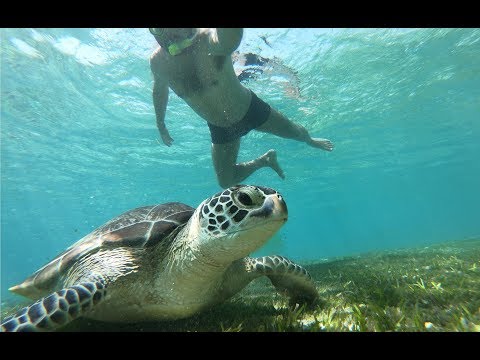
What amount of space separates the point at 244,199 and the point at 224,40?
301 cm

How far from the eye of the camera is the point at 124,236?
9.78ft

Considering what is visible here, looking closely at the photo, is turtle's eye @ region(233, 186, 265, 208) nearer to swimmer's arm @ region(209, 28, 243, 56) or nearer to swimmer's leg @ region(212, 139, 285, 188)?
swimmer's arm @ region(209, 28, 243, 56)

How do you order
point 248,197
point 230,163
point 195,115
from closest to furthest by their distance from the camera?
1. point 248,197
2. point 230,163
3. point 195,115

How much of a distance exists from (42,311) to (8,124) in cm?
1787

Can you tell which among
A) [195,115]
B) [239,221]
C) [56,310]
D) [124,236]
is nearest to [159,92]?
[124,236]

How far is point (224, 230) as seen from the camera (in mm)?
2172

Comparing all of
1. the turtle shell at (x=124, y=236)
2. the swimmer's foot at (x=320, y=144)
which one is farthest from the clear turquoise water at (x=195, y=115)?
the turtle shell at (x=124, y=236)

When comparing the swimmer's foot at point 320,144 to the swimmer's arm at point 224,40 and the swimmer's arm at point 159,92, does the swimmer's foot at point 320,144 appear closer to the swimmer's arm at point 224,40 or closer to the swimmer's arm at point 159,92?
the swimmer's arm at point 159,92

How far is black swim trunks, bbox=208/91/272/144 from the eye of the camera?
6277 mm

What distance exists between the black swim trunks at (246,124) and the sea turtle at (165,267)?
3218 millimetres

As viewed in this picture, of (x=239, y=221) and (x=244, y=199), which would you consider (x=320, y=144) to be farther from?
(x=239, y=221)

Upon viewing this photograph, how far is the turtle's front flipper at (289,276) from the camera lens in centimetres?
302

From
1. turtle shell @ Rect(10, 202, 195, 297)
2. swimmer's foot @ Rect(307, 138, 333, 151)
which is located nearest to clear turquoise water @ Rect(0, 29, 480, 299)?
swimmer's foot @ Rect(307, 138, 333, 151)

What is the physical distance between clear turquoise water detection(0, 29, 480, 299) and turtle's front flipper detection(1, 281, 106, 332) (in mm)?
9211
